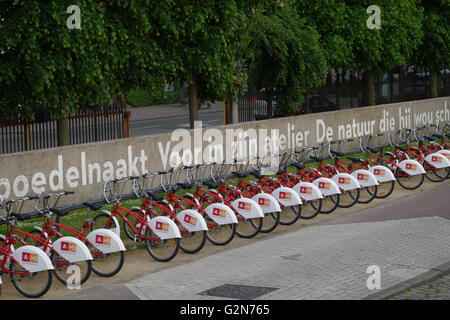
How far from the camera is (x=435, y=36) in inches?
1190

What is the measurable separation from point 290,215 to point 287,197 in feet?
1.81

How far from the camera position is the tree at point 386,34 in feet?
86.1

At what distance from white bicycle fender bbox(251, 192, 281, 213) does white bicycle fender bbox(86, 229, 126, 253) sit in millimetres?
3093

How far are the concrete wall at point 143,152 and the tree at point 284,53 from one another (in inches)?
137

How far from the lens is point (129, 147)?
14359mm

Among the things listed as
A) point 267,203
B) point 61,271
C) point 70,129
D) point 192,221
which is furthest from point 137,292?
point 70,129

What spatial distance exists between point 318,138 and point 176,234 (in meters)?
8.41

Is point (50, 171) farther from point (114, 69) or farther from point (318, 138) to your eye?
point (318, 138)

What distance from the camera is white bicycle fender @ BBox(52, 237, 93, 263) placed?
10.3 metres

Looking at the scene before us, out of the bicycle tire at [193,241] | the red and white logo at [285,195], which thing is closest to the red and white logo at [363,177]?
the red and white logo at [285,195]

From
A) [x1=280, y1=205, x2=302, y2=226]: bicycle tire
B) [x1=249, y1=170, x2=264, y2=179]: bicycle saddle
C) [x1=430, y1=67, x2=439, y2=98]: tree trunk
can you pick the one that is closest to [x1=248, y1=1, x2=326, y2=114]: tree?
[x1=249, y1=170, x2=264, y2=179]: bicycle saddle

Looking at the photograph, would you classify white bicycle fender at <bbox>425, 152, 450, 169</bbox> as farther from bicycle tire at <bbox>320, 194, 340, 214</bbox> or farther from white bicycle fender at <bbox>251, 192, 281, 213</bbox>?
white bicycle fender at <bbox>251, 192, 281, 213</bbox>

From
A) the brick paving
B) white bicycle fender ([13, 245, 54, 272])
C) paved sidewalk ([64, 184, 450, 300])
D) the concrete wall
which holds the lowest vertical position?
the brick paving

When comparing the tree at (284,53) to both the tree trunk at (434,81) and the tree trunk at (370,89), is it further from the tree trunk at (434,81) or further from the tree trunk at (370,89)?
the tree trunk at (434,81)
